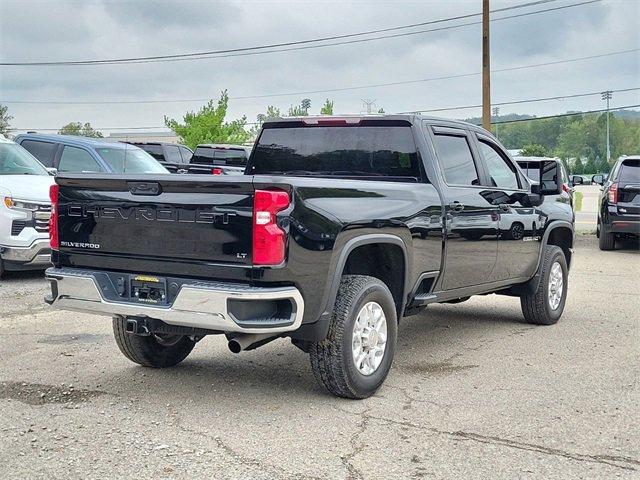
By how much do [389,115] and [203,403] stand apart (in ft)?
9.07

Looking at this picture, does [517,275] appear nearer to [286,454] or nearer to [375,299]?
[375,299]

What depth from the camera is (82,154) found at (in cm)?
1362

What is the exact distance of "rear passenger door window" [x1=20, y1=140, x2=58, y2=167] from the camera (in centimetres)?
1377

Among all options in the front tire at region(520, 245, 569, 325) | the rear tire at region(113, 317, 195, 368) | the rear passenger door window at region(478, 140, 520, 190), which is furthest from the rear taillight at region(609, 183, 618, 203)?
the rear tire at region(113, 317, 195, 368)

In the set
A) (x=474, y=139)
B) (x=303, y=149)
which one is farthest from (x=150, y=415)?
(x=474, y=139)

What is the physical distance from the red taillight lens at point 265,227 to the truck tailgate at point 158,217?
4cm

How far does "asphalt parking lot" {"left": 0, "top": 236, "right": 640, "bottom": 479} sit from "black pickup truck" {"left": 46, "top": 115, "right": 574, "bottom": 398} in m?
0.44

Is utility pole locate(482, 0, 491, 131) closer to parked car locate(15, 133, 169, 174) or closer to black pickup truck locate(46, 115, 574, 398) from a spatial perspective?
parked car locate(15, 133, 169, 174)

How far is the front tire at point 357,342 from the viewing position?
5441 millimetres

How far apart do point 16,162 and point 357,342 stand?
8042 millimetres

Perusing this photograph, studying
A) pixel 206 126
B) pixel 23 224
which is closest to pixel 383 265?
pixel 23 224

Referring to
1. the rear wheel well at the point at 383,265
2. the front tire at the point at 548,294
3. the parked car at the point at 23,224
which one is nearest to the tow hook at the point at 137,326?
the rear wheel well at the point at 383,265

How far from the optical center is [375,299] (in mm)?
5762

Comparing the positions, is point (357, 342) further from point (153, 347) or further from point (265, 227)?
point (153, 347)
